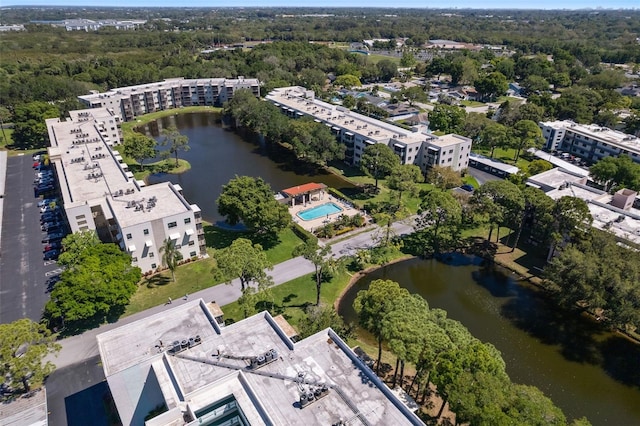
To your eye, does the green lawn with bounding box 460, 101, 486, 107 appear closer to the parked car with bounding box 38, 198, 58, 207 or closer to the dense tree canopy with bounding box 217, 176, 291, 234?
the dense tree canopy with bounding box 217, 176, 291, 234

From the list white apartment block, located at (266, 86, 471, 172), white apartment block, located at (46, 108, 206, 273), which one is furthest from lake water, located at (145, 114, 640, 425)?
white apartment block, located at (266, 86, 471, 172)

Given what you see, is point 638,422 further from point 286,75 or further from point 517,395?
point 286,75

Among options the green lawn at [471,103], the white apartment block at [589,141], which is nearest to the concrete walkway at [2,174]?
the white apartment block at [589,141]

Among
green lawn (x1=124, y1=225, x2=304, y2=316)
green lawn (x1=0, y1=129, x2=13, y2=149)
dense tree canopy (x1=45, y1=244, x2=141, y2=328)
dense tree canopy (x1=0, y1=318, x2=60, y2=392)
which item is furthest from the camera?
green lawn (x1=0, y1=129, x2=13, y2=149)

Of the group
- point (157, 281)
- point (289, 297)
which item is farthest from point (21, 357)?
point (289, 297)

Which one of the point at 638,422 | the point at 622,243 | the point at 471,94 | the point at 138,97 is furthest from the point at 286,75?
the point at 638,422

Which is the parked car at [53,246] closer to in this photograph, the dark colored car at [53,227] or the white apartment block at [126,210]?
the dark colored car at [53,227]

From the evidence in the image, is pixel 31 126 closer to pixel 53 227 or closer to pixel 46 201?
pixel 46 201
